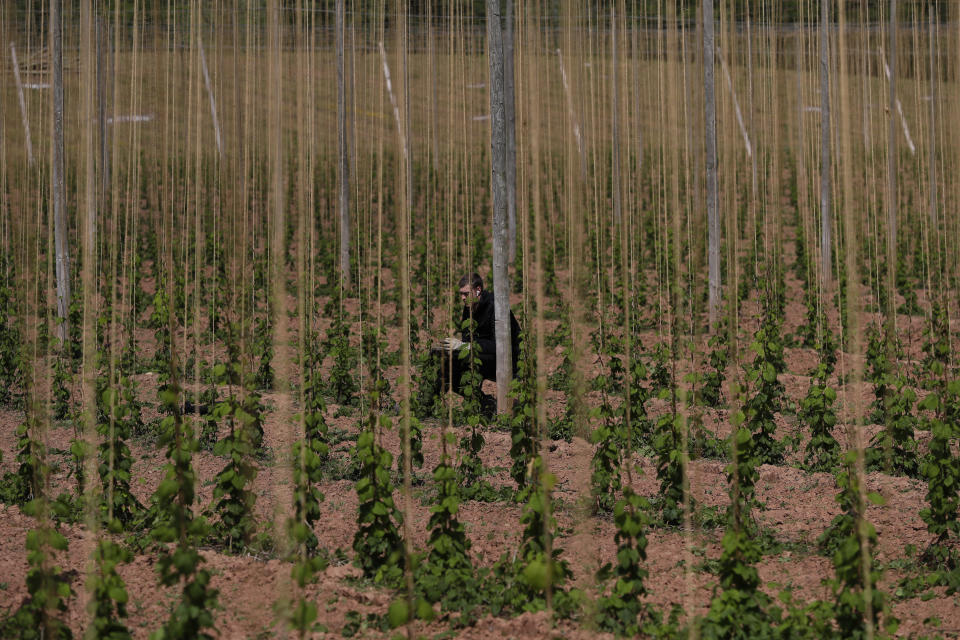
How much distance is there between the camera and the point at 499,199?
571 cm

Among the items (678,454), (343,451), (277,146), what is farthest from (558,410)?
(277,146)

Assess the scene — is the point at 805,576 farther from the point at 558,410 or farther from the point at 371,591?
the point at 558,410

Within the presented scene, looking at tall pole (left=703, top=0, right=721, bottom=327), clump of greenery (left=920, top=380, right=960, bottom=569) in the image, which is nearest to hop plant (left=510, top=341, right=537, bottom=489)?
clump of greenery (left=920, top=380, right=960, bottom=569)

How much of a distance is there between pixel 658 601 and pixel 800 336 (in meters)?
6.04

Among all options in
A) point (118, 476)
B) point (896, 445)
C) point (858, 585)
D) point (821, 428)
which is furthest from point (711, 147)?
point (118, 476)

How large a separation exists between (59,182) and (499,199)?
11.6ft

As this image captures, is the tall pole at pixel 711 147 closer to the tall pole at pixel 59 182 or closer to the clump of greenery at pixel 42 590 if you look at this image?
the tall pole at pixel 59 182

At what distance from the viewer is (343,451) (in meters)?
5.34

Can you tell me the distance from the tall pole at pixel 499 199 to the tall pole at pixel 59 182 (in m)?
3.27

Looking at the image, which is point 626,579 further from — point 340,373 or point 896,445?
point 340,373

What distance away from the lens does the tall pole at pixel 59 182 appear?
268 inches

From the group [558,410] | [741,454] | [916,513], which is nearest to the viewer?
[741,454]

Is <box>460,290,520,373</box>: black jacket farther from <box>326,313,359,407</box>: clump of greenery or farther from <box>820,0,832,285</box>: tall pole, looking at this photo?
<box>820,0,832,285</box>: tall pole

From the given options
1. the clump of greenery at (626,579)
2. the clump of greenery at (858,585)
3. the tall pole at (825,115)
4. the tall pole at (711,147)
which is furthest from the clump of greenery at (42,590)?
the tall pole at (825,115)
